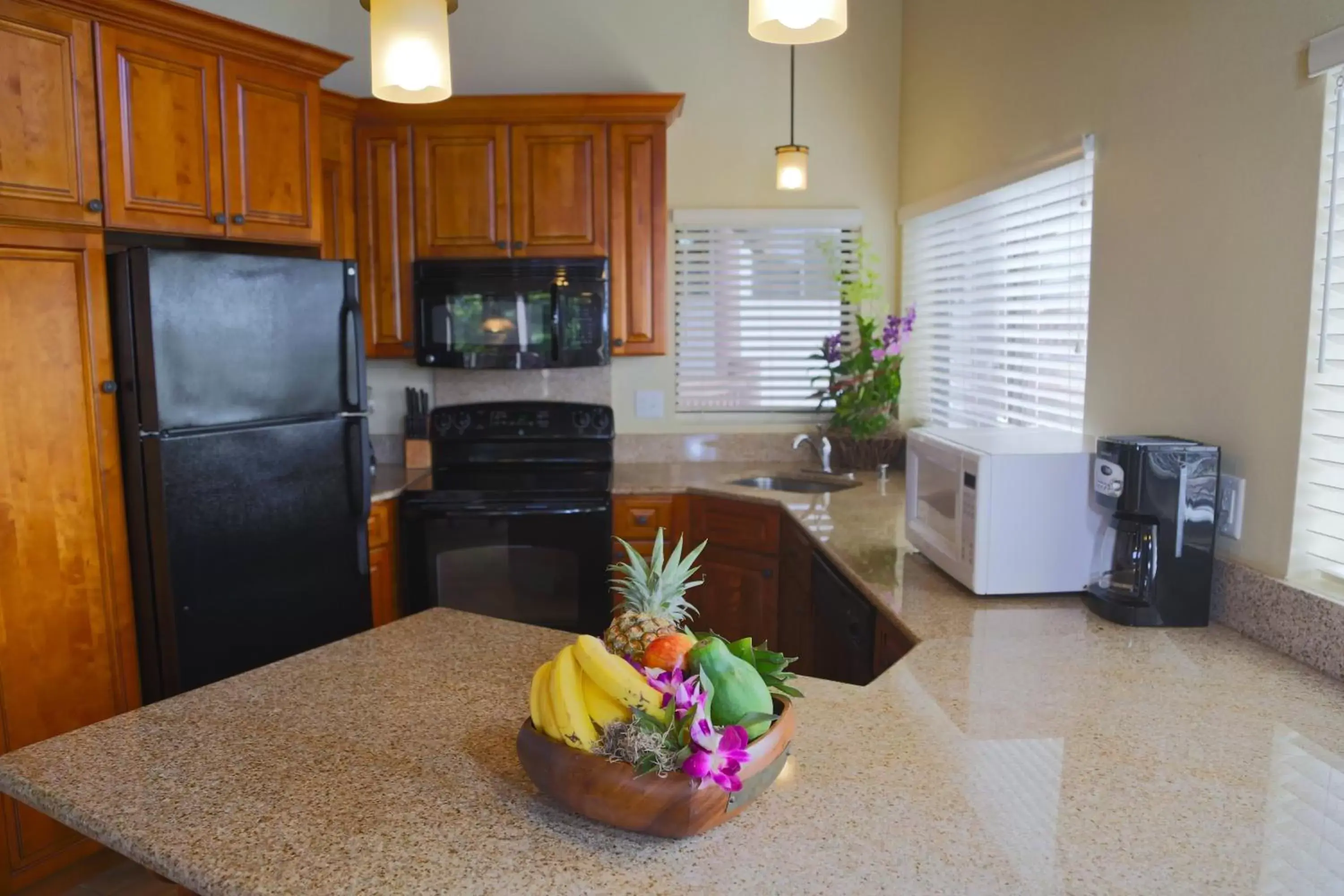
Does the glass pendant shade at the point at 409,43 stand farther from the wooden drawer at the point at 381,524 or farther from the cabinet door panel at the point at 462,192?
the cabinet door panel at the point at 462,192

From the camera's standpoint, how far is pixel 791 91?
3.78 metres

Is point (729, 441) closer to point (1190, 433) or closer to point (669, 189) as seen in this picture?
point (669, 189)

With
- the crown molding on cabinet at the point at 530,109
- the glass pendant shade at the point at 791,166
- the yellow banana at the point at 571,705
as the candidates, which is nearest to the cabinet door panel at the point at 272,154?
the crown molding on cabinet at the point at 530,109

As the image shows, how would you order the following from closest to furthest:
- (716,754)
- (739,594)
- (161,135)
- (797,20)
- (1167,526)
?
(716,754)
(797,20)
(1167,526)
(161,135)
(739,594)

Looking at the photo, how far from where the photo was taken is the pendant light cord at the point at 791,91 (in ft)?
12.1

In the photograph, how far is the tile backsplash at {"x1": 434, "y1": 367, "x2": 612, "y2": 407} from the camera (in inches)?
159

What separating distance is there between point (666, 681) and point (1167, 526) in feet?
4.16

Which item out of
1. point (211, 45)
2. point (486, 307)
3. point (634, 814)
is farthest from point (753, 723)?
point (486, 307)

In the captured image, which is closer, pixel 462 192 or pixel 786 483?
pixel 462 192

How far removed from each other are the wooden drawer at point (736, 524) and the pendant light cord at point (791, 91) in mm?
1430

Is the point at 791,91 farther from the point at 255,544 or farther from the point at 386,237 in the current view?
the point at 255,544

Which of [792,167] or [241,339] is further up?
[792,167]

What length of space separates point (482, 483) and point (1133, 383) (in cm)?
235

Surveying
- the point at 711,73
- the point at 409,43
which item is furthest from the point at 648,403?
the point at 409,43
